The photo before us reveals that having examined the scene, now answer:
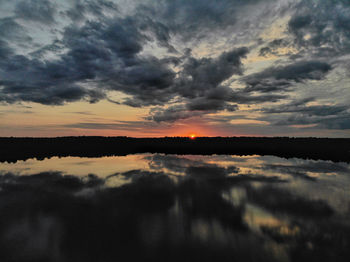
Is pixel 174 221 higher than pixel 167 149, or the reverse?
pixel 167 149

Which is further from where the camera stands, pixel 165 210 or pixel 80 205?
pixel 80 205

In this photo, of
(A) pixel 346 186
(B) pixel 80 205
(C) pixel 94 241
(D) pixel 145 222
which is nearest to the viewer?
(C) pixel 94 241

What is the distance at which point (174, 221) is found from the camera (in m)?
9.95

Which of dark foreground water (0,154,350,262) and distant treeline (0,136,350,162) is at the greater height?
distant treeline (0,136,350,162)

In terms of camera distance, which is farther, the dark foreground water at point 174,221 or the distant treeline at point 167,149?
the distant treeline at point 167,149

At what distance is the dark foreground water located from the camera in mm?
7293

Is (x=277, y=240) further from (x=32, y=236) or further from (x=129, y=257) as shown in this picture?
(x=32, y=236)

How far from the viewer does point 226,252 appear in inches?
289

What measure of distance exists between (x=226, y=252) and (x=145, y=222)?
13.8 ft

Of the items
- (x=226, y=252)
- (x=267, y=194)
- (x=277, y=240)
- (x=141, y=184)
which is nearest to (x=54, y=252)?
(x=226, y=252)

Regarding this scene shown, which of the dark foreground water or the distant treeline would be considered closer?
the dark foreground water

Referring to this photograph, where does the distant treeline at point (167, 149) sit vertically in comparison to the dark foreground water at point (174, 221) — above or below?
above

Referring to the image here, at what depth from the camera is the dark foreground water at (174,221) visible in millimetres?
7293

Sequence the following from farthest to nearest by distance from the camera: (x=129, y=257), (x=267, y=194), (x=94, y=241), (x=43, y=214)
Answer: (x=267, y=194) < (x=43, y=214) < (x=94, y=241) < (x=129, y=257)
